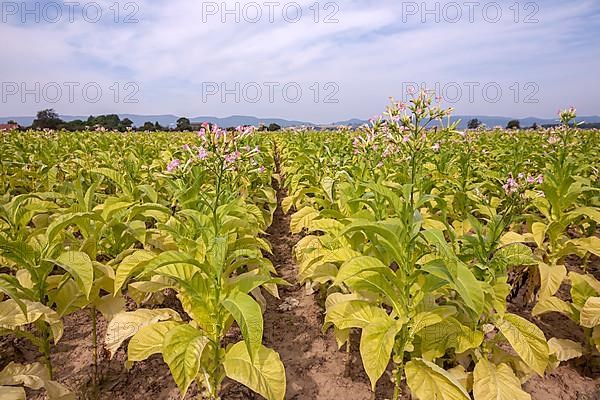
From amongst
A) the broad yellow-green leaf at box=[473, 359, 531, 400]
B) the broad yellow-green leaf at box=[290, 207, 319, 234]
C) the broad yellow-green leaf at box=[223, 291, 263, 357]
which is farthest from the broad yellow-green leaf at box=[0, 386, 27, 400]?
the broad yellow-green leaf at box=[290, 207, 319, 234]

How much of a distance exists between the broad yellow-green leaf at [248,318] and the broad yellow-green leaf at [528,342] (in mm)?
1447

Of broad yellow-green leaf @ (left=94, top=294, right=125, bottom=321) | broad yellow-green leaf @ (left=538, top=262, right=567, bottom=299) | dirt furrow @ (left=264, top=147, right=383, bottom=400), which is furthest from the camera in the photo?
broad yellow-green leaf @ (left=538, top=262, right=567, bottom=299)

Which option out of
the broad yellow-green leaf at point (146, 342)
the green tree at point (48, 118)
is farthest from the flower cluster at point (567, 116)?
the green tree at point (48, 118)

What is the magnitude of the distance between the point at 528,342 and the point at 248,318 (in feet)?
5.39

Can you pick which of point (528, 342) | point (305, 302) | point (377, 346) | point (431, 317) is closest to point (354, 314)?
point (377, 346)

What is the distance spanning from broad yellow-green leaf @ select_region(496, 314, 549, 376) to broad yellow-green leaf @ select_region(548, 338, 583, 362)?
2.24ft

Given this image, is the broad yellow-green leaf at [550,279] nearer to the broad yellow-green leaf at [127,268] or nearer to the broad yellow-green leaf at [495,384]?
the broad yellow-green leaf at [495,384]

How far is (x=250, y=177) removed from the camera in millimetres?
6379

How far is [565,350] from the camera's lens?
2875 millimetres

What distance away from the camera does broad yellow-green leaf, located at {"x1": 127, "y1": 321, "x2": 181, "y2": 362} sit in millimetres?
2191

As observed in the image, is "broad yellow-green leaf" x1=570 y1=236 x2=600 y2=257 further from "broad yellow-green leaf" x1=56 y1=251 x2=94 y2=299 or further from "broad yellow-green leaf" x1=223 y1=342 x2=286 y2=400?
"broad yellow-green leaf" x1=56 y1=251 x2=94 y2=299

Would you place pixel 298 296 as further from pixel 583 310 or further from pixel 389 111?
pixel 583 310

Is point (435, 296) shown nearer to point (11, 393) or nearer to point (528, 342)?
point (528, 342)

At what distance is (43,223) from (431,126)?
3.54 meters
